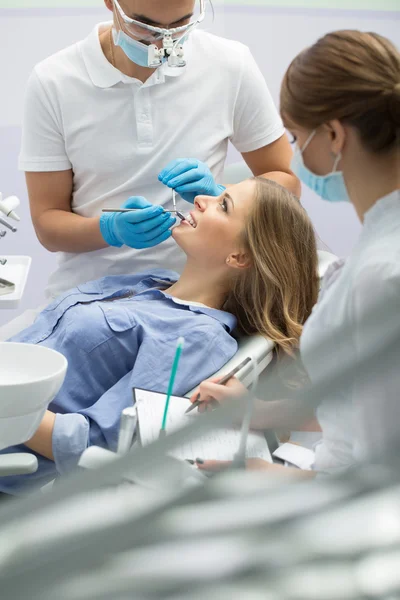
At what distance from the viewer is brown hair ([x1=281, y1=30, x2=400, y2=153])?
3.28 ft

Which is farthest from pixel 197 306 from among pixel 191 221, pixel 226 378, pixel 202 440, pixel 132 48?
pixel 202 440

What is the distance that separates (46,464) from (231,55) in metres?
1.33

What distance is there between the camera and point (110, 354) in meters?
1.90

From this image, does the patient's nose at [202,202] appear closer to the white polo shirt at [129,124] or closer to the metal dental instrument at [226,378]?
the white polo shirt at [129,124]

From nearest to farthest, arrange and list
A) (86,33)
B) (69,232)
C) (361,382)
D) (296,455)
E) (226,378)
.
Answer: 1. (361,382)
2. (296,455)
3. (226,378)
4. (69,232)
5. (86,33)

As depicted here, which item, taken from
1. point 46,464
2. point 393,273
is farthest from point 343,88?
point 46,464

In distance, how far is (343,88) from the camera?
1018 mm

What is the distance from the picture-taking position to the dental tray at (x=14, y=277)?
1.93 meters

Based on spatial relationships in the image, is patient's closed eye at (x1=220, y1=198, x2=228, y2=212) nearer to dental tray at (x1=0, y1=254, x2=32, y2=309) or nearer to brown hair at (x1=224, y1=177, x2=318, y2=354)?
brown hair at (x1=224, y1=177, x2=318, y2=354)

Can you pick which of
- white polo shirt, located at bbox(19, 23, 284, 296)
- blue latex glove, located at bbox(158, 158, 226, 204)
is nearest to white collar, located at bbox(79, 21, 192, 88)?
white polo shirt, located at bbox(19, 23, 284, 296)

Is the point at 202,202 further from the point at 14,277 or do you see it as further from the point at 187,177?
the point at 14,277

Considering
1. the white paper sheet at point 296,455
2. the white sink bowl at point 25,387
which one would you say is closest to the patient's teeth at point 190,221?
the white sink bowl at point 25,387

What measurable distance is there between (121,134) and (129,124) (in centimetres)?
4

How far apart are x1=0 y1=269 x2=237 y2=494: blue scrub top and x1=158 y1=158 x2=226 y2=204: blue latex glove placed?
299 millimetres
